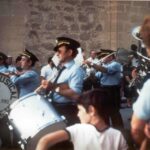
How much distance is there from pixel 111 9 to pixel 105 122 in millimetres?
12420

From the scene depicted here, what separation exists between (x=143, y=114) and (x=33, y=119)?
8.94 ft

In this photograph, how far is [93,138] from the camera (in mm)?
3316

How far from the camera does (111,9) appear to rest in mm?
15609

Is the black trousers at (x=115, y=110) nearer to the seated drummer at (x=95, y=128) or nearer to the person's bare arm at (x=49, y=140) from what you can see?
the seated drummer at (x=95, y=128)

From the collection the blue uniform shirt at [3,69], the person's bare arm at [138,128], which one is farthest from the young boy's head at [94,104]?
the blue uniform shirt at [3,69]

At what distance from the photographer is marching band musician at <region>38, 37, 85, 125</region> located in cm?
573

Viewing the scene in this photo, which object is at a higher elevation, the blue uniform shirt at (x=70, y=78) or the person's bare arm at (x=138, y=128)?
the person's bare arm at (x=138, y=128)

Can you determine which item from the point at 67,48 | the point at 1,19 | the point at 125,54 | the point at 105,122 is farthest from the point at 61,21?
the point at 105,122

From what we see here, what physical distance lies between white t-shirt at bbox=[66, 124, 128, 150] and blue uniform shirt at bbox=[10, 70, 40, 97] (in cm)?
385

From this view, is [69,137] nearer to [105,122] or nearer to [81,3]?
[105,122]

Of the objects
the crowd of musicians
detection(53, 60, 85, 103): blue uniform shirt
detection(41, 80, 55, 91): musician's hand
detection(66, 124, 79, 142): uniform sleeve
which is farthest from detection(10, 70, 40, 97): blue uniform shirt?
detection(66, 124, 79, 142): uniform sleeve

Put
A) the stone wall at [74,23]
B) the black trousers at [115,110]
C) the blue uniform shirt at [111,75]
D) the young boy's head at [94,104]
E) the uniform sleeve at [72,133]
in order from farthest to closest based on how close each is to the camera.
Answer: the stone wall at [74,23], the blue uniform shirt at [111,75], the black trousers at [115,110], the young boy's head at [94,104], the uniform sleeve at [72,133]

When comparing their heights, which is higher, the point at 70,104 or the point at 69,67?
the point at 69,67

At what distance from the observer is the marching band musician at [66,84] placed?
5.73 m
